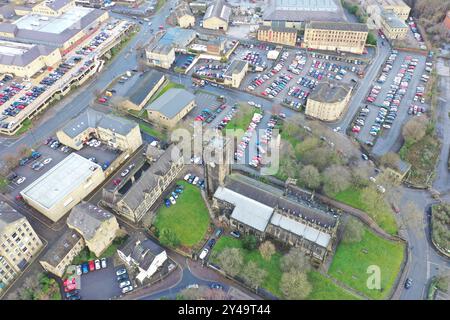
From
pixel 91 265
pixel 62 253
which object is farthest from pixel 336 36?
pixel 62 253

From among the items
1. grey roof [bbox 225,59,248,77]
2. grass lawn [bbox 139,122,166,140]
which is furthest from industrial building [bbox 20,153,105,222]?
grey roof [bbox 225,59,248,77]

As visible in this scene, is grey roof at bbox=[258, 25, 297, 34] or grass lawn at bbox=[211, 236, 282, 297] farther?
grey roof at bbox=[258, 25, 297, 34]

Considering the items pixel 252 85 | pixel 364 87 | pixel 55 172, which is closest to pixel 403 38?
pixel 364 87

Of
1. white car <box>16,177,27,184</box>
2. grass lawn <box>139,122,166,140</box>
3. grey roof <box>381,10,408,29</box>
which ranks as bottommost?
white car <box>16,177,27,184</box>

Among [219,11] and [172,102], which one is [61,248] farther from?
[219,11]

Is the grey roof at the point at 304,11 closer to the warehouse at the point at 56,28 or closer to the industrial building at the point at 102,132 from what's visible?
the warehouse at the point at 56,28

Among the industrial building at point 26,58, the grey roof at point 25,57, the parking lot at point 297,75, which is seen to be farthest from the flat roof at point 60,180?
the parking lot at point 297,75

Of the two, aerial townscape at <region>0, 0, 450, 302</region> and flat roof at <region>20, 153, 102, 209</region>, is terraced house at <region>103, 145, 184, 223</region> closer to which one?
aerial townscape at <region>0, 0, 450, 302</region>
